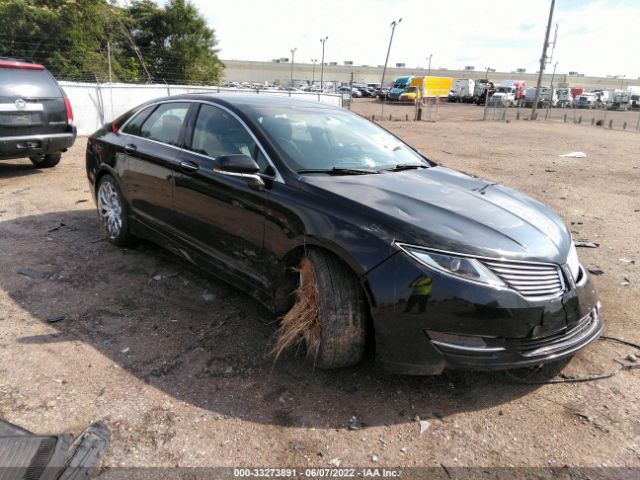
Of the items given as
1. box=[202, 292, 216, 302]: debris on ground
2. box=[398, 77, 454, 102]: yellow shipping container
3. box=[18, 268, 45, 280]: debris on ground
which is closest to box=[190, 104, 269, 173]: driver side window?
box=[202, 292, 216, 302]: debris on ground

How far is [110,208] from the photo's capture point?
5.18m

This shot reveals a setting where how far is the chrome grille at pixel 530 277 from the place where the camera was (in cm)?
264

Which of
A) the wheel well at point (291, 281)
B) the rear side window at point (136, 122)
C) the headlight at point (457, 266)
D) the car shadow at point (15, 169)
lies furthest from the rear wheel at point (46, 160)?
the headlight at point (457, 266)

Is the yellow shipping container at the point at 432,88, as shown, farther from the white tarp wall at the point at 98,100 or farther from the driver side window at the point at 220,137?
the driver side window at the point at 220,137

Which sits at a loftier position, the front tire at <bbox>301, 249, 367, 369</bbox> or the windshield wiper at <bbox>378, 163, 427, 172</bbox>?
the windshield wiper at <bbox>378, 163, 427, 172</bbox>

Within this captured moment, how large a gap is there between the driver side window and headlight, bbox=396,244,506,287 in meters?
1.31

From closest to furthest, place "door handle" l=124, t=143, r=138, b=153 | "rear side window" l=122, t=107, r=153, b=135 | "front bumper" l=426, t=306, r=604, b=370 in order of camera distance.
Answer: "front bumper" l=426, t=306, r=604, b=370
"door handle" l=124, t=143, r=138, b=153
"rear side window" l=122, t=107, r=153, b=135

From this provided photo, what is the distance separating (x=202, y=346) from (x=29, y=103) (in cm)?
621

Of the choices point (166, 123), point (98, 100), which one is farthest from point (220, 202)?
point (98, 100)

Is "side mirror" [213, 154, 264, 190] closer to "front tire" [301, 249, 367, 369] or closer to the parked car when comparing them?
"front tire" [301, 249, 367, 369]

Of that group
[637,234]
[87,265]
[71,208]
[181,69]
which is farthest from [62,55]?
[637,234]

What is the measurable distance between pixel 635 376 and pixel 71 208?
21.2 ft

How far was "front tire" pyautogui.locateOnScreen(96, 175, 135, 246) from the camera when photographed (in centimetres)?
491

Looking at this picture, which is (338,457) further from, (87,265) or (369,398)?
(87,265)
